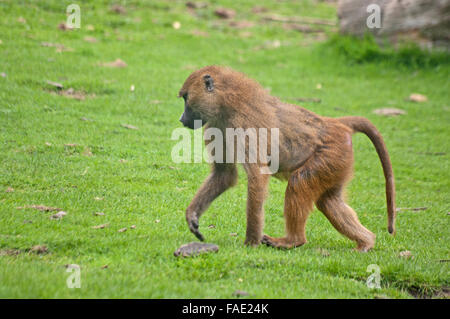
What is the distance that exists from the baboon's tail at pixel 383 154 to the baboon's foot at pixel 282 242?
1.04 metres

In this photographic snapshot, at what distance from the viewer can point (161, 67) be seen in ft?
41.1

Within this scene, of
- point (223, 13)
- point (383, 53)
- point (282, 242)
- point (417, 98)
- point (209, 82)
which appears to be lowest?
point (282, 242)

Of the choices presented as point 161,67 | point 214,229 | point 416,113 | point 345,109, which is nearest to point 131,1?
point 161,67

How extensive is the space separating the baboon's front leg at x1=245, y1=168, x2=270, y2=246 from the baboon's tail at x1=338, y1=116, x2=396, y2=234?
55.0 inches

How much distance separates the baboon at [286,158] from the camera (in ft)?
19.4

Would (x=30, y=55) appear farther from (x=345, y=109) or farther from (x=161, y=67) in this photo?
(x=345, y=109)

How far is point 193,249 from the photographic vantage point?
531 centimetres

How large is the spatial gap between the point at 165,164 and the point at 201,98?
2681mm

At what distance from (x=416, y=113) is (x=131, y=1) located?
8.84 m

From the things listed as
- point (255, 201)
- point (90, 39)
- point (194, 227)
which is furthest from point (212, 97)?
point (90, 39)

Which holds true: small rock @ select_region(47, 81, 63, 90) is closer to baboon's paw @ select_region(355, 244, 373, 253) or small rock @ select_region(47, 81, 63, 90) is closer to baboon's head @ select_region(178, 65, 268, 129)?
baboon's head @ select_region(178, 65, 268, 129)

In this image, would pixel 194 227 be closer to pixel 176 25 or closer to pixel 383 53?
pixel 176 25

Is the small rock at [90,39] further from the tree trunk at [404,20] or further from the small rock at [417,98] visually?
the small rock at [417,98]

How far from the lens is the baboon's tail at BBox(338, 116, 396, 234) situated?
622 centimetres
